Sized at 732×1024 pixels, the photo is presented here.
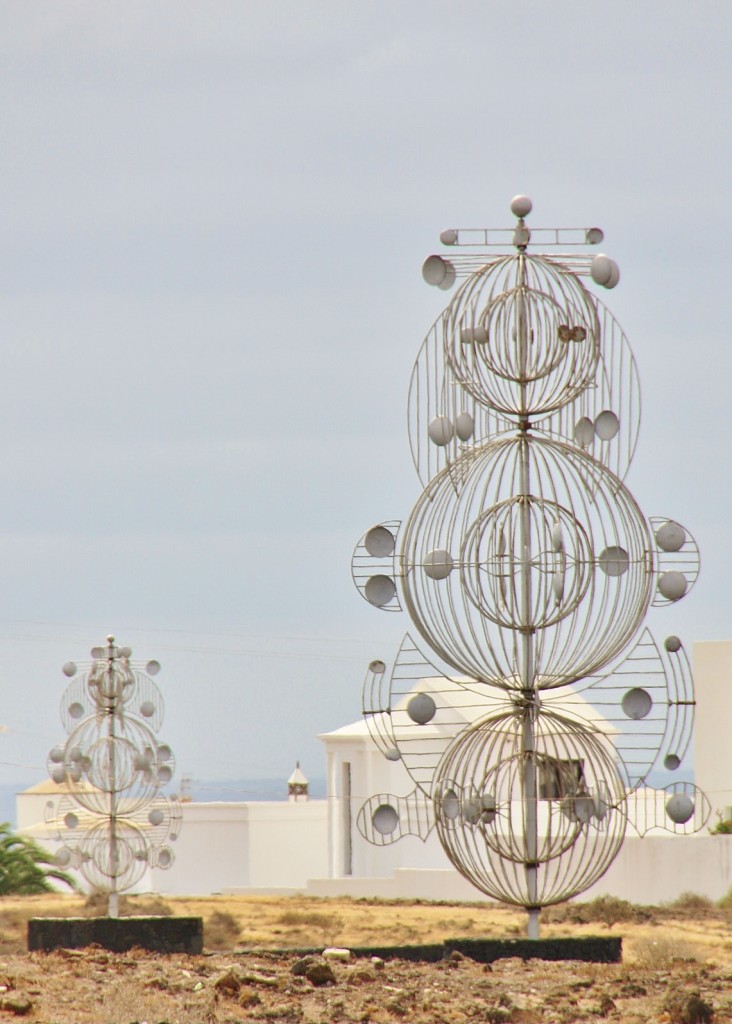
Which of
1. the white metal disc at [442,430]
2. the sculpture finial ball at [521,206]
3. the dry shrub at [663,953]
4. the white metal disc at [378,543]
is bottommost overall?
the dry shrub at [663,953]

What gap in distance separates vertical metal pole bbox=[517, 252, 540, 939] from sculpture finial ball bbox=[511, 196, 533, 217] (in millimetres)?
336

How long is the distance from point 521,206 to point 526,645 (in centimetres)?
348

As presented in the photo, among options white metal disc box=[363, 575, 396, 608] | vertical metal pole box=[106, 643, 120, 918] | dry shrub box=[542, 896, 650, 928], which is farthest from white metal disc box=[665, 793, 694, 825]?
vertical metal pole box=[106, 643, 120, 918]

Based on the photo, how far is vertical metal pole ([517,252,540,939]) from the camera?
13.1 m

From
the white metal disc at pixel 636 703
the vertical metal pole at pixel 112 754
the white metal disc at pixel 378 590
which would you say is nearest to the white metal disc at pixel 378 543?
the white metal disc at pixel 378 590

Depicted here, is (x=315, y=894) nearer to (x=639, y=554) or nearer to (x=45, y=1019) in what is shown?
(x=639, y=554)

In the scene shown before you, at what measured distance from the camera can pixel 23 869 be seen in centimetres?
4019

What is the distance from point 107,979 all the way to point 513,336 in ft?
18.7

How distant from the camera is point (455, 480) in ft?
45.2

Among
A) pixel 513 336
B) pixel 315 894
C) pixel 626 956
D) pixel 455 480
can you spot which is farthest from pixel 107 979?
pixel 315 894

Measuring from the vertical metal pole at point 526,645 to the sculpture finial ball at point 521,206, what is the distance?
0.34 meters

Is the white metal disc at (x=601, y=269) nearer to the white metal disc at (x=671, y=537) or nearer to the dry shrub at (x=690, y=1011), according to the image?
the white metal disc at (x=671, y=537)

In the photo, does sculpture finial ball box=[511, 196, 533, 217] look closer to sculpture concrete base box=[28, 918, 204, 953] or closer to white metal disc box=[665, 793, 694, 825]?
white metal disc box=[665, 793, 694, 825]

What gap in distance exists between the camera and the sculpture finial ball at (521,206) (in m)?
13.8
